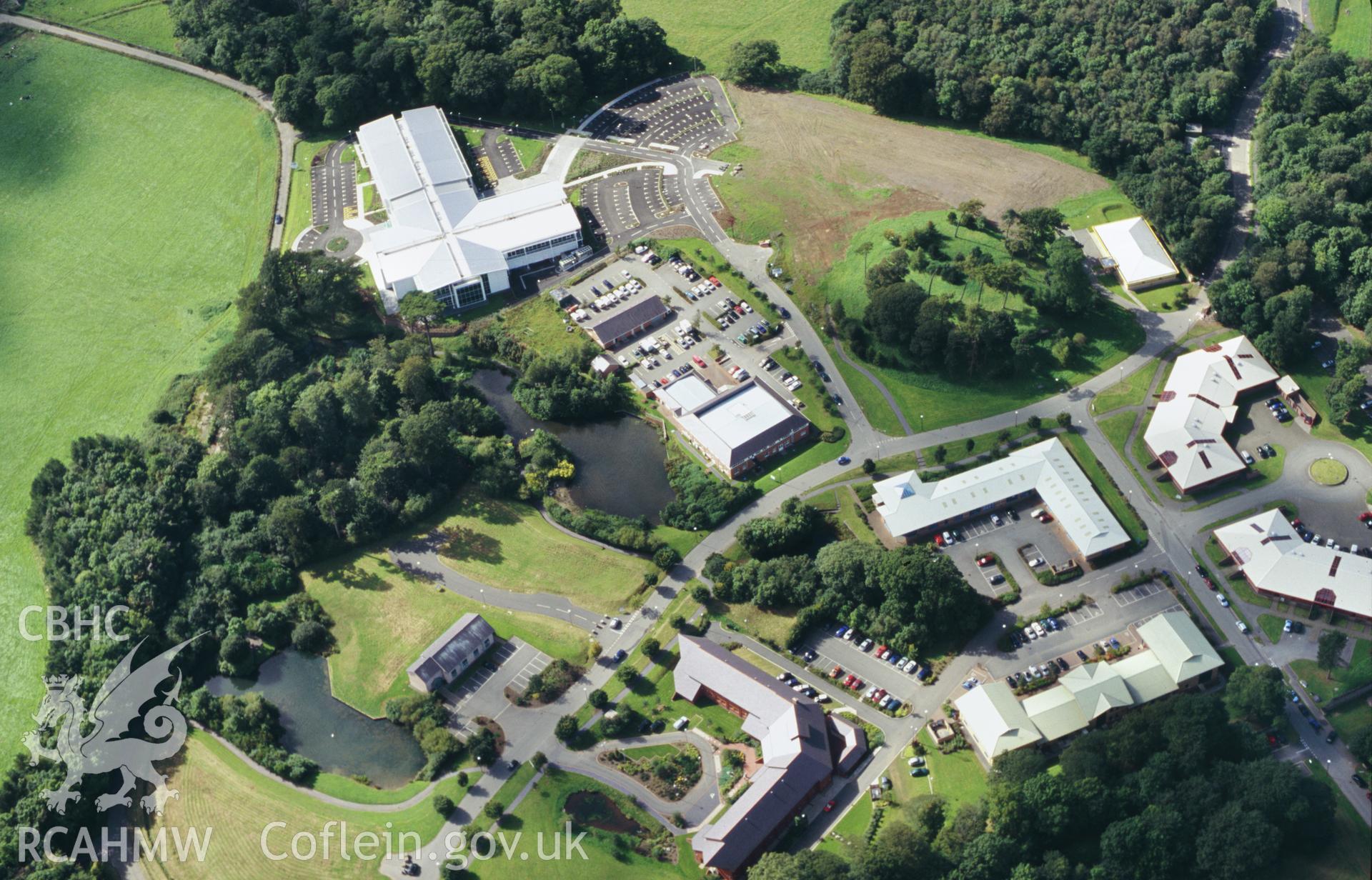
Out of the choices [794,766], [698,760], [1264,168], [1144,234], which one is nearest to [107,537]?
[698,760]

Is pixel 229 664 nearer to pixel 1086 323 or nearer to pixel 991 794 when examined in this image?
pixel 991 794

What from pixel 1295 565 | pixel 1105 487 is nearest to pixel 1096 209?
pixel 1105 487

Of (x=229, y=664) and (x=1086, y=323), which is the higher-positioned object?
(x=1086, y=323)

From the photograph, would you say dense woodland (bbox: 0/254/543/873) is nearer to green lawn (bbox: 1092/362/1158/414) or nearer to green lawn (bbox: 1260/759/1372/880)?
green lawn (bbox: 1092/362/1158/414)

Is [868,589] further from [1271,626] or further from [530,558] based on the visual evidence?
[1271,626]

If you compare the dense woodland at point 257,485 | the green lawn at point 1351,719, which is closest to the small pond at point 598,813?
the dense woodland at point 257,485
